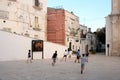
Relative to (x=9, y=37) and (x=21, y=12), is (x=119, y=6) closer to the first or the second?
(x=21, y=12)

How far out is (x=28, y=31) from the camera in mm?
42406

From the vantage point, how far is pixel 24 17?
4159 cm

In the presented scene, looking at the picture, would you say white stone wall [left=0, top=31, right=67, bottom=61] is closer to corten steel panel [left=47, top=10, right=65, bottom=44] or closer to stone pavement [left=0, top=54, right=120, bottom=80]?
stone pavement [left=0, top=54, right=120, bottom=80]

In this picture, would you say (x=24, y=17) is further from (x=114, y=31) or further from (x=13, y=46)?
(x=114, y=31)

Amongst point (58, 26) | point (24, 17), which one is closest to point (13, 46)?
point (24, 17)

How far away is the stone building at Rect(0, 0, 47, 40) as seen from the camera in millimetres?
37938

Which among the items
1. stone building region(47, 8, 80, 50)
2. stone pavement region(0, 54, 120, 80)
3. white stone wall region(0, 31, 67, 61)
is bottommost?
stone pavement region(0, 54, 120, 80)

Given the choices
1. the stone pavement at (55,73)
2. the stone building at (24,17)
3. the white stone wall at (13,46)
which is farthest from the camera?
the stone building at (24,17)

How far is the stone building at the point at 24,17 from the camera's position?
37.9 m

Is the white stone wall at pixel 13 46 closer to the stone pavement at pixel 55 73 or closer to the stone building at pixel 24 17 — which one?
the stone building at pixel 24 17

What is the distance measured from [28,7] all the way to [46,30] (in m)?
7.11

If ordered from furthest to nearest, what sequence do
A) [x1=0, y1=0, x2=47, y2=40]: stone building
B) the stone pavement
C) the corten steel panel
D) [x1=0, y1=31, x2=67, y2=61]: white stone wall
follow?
1. the corten steel panel
2. [x1=0, y1=0, x2=47, y2=40]: stone building
3. [x1=0, y1=31, x2=67, y2=61]: white stone wall
4. the stone pavement

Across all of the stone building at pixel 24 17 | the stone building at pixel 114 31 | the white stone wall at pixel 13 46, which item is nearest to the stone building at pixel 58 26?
the stone building at pixel 24 17

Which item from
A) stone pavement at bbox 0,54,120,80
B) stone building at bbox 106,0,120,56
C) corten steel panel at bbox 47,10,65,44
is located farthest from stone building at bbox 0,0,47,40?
stone pavement at bbox 0,54,120,80
